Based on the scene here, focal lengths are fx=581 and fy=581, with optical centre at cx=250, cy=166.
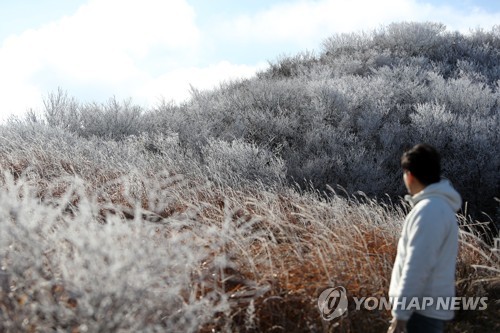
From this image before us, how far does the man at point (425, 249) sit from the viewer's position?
3.23m

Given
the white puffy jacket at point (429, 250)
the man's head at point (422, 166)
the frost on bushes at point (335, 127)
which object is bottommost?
the frost on bushes at point (335, 127)

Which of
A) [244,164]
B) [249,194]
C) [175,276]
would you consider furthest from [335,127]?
[175,276]

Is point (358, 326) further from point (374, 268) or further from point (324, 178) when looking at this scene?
point (324, 178)

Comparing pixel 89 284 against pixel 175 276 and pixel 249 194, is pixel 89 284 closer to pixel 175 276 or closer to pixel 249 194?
pixel 175 276

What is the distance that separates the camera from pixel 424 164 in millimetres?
3449

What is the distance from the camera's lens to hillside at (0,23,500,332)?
12.0 ft

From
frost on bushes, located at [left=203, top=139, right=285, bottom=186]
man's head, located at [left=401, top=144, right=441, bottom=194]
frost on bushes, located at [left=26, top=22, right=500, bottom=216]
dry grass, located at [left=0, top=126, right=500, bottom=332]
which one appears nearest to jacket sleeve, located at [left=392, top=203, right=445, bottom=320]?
man's head, located at [left=401, top=144, right=441, bottom=194]

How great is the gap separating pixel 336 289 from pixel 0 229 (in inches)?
105

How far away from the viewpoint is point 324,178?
12.3 metres

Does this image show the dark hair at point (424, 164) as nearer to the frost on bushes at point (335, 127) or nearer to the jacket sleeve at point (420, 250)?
the jacket sleeve at point (420, 250)

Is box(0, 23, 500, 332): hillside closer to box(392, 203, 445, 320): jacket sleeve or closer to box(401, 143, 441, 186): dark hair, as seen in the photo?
box(392, 203, 445, 320): jacket sleeve

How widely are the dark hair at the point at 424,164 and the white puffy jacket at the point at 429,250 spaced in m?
0.06

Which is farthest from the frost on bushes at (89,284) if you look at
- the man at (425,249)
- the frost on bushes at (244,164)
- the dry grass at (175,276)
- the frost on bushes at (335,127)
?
the frost on bushes at (244,164)

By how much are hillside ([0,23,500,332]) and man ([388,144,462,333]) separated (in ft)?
3.92
